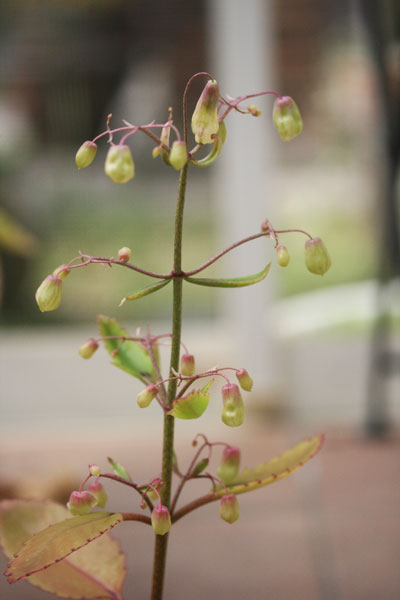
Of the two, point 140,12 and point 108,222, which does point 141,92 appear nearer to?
point 140,12

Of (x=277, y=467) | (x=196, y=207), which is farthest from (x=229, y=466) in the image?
(x=196, y=207)

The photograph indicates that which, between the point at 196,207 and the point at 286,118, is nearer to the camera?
the point at 286,118

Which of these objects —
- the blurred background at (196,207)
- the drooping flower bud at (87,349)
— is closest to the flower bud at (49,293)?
the drooping flower bud at (87,349)

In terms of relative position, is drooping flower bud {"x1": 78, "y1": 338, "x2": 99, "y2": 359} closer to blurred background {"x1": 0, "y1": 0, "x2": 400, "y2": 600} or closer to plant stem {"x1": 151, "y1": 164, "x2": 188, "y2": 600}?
plant stem {"x1": 151, "y1": 164, "x2": 188, "y2": 600}

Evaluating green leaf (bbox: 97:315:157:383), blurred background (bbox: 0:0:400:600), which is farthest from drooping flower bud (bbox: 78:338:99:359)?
blurred background (bbox: 0:0:400:600)

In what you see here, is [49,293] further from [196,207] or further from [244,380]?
[196,207]

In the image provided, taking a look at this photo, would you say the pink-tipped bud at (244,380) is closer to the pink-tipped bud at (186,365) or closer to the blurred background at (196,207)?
the pink-tipped bud at (186,365)
